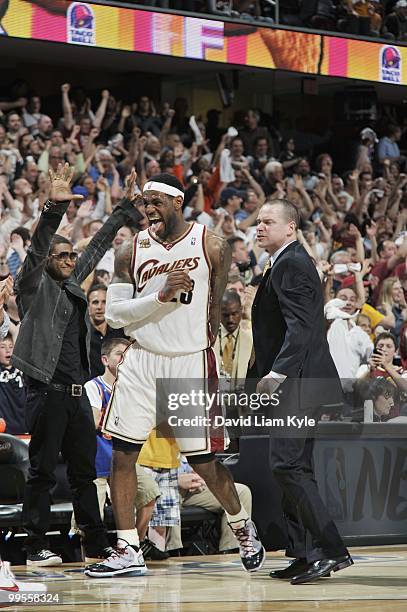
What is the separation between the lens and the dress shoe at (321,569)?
5.93 metres

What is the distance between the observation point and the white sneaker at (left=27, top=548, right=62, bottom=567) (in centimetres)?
678

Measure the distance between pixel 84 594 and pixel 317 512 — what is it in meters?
1.18

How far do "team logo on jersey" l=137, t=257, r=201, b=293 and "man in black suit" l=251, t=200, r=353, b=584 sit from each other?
15.3 inches

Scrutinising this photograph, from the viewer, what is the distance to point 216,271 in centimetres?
647


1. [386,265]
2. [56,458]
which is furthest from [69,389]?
[386,265]

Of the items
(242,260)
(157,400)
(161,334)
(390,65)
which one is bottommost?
(157,400)

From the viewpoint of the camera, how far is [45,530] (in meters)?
6.84

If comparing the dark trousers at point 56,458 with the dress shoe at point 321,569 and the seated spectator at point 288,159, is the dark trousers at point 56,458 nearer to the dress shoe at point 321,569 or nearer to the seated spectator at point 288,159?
the dress shoe at point 321,569

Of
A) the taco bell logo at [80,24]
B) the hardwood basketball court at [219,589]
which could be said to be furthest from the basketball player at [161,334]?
the taco bell logo at [80,24]

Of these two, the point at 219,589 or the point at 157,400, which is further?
the point at 157,400

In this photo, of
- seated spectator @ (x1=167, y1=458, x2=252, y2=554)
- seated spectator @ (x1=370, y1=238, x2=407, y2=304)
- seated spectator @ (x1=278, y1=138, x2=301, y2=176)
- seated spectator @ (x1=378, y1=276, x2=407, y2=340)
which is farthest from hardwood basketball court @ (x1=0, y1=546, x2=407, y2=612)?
seated spectator @ (x1=278, y1=138, x2=301, y2=176)

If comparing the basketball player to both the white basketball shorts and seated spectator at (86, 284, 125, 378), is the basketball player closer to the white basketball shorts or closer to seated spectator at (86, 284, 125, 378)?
the white basketball shorts

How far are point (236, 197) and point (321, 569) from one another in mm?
8560

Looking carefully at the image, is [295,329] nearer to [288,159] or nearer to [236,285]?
[236,285]
